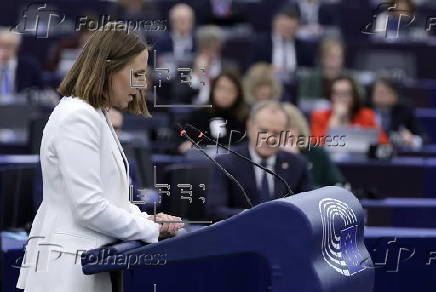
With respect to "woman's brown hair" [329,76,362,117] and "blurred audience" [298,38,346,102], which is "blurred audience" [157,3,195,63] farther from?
"woman's brown hair" [329,76,362,117]

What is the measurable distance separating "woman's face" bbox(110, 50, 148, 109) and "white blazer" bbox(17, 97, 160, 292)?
7 centimetres

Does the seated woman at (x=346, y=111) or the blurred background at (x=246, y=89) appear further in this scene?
the seated woman at (x=346, y=111)

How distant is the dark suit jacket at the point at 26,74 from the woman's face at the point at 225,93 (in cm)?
381

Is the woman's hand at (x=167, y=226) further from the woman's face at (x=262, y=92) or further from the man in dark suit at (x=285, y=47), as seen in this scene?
the man in dark suit at (x=285, y=47)

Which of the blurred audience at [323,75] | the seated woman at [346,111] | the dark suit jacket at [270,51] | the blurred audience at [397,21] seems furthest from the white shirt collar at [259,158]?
the dark suit jacket at [270,51]

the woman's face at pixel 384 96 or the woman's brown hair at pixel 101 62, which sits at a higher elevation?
the woman's brown hair at pixel 101 62

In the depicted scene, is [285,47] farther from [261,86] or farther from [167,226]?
[167,226]

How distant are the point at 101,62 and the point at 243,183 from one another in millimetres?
2807

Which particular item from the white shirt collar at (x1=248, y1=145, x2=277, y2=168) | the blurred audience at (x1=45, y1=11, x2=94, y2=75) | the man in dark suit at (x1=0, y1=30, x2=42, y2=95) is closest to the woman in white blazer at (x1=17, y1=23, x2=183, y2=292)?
the white shirt collar at (x1=248, y1=145, x2=277, y2=168)

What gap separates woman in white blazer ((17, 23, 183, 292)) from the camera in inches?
117

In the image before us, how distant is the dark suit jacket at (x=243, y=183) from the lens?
5812 millimetres

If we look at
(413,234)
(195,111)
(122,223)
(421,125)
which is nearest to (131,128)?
(195,111)

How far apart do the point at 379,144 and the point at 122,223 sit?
234 inches

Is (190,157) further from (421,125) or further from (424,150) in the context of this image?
(421,125)
